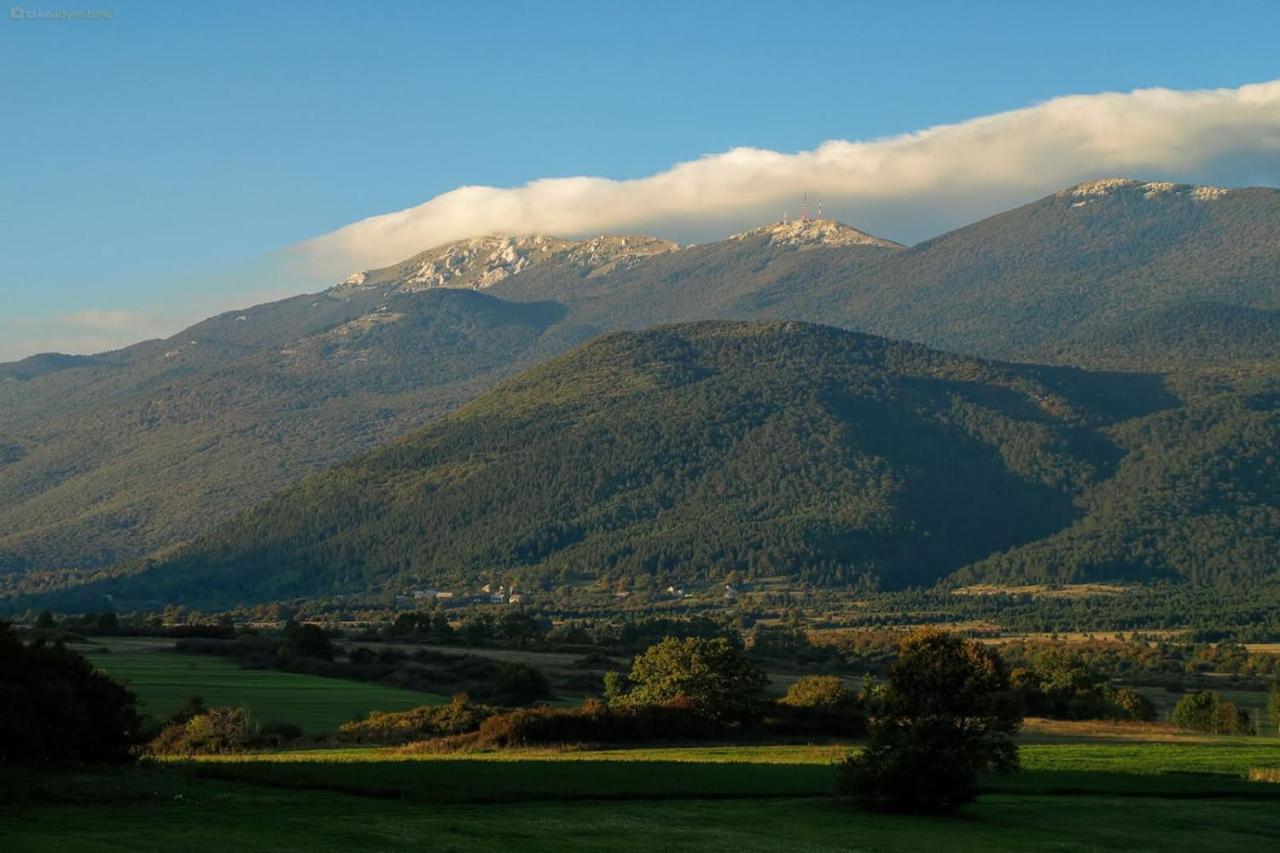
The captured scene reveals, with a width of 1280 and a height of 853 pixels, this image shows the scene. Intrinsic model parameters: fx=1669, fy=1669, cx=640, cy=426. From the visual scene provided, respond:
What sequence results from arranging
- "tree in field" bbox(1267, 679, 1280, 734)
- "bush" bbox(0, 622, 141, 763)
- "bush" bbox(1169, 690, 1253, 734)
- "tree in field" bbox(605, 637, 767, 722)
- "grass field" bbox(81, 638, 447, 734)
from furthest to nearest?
"tree in field" bbox(1267, 679, 1280, 734)
"bush" bbox(1169, 690, 1253, 734)
"tree in field" bbox(605, 637, 767, 722)
"grass field" bbox(81, 638, 447, 734)
"bush" bbox(0, 622, 141, 763)

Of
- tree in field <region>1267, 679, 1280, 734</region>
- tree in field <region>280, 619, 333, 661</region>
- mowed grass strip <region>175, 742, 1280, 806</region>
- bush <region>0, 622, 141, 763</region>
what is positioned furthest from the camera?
tree in field <region>280, 619, 333, 661</region>

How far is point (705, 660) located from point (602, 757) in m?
13.3

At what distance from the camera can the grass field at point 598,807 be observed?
37938mm

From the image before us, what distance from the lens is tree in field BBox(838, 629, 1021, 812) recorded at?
50094 mm

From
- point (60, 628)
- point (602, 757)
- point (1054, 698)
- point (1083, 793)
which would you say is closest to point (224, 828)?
point (602, 757)

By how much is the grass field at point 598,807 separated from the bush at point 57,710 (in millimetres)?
1821

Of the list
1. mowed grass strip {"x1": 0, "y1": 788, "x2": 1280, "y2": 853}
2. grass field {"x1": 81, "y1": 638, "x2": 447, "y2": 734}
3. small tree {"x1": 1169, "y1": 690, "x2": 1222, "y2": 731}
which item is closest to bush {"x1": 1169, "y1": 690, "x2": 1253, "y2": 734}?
small tree {"x1": 1169, "y1": 690, "x2": 1222, "y2": 731}

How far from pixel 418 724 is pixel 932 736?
25751mm

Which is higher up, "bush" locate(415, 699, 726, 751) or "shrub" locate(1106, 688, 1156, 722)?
"bush" locate(415, 699, 726, 751)

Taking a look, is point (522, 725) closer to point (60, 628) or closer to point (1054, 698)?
point (1054, 698)

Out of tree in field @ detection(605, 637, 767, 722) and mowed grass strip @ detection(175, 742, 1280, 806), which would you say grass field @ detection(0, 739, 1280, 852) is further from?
tree in field @ detection(605, 637, 767, 722)

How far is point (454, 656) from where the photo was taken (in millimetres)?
104500

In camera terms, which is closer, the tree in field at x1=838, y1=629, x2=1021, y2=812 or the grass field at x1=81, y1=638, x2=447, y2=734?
the tree in field at x1=838, y1=629, x2=1021, y2=812

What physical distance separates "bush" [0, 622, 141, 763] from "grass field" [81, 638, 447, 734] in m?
16.0
